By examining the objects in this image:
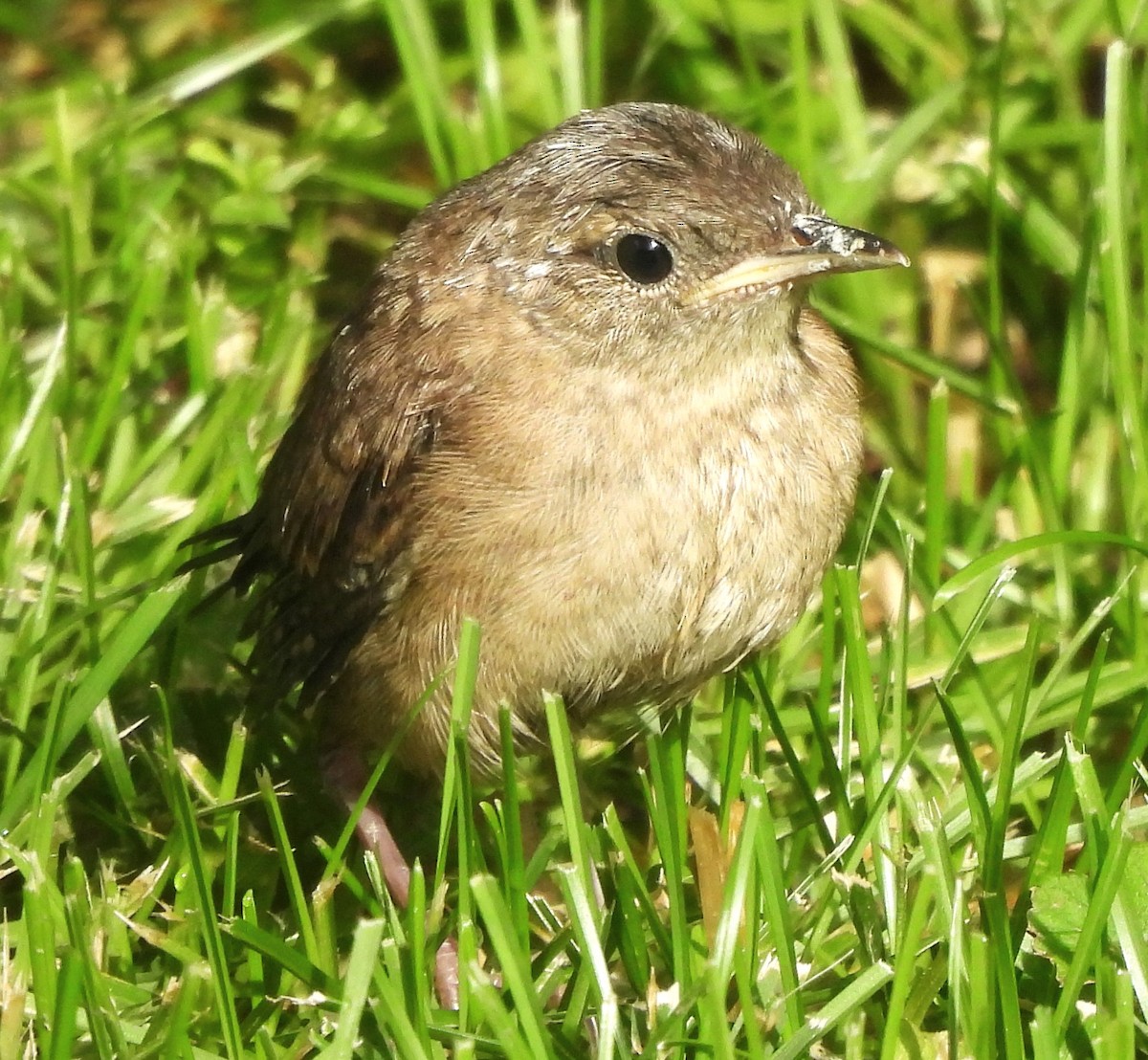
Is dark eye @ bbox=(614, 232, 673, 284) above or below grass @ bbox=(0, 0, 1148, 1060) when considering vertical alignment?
above

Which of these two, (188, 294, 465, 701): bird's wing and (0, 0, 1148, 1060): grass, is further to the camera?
(188, 294, 465, 701): bird's wing

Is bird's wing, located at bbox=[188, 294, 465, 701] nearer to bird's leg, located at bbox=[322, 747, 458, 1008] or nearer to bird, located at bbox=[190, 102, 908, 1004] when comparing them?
bird, located at bbox=[190, 102, 908, 1004]

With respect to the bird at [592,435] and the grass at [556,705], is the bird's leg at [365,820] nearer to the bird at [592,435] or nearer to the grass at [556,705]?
the grass at [556,705]

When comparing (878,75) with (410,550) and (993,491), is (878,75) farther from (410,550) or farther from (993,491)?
(410,550)

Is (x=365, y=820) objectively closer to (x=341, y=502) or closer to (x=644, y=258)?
(x=341, y=502)

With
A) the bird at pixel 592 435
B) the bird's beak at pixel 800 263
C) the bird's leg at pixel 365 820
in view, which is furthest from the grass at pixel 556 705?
the bird's beak at pixel 800 263

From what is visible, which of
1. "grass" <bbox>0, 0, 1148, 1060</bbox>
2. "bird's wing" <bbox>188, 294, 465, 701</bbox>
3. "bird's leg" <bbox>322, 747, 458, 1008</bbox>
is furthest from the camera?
"bird's leg" <bbox>322, 747, 458, 1008</bbox>

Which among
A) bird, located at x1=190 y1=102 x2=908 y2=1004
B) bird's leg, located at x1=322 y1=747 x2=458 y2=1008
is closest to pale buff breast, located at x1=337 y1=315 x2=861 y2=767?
bird, located at x1=190 y1=102 x2=908 y2=1004

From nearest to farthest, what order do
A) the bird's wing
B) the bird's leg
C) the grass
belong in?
1. the grass
2. the bird's wing
3. the bird's leg

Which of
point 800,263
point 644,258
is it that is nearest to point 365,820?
point 644,258
